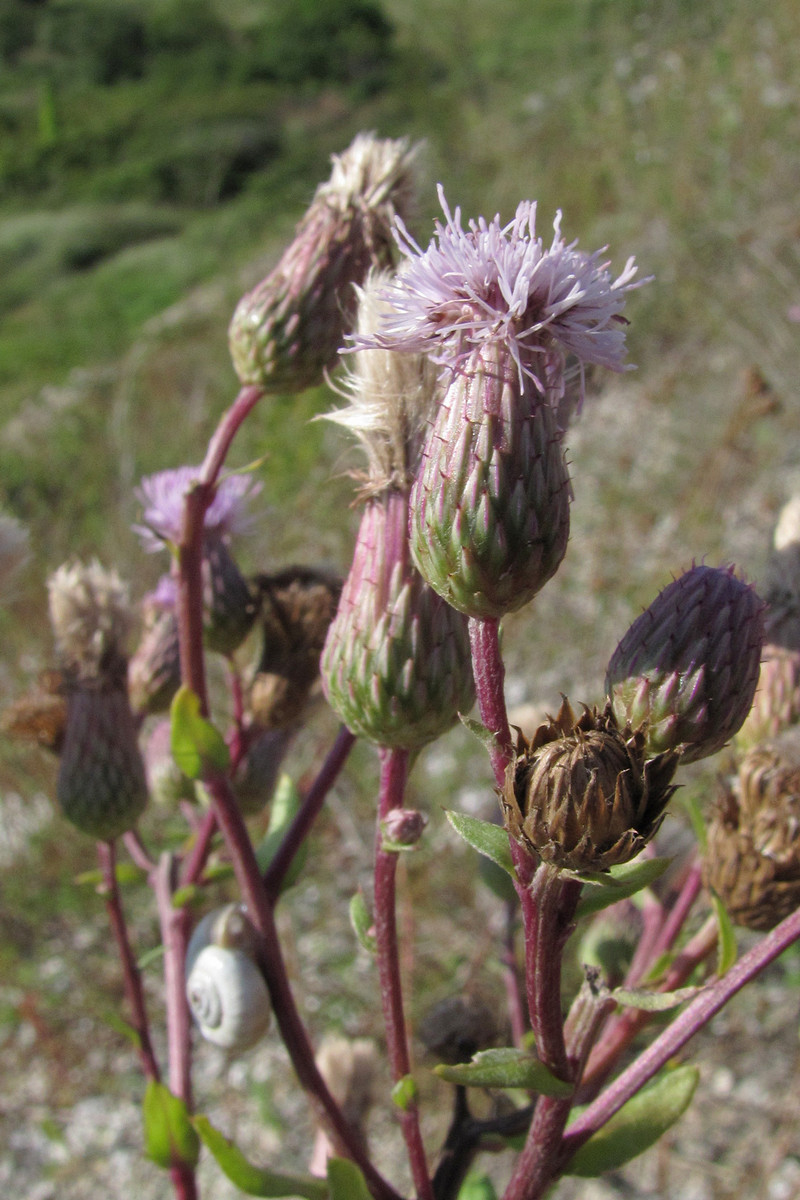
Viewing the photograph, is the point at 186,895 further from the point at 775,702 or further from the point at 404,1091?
the point at 775,702

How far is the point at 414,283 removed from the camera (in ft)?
2.75

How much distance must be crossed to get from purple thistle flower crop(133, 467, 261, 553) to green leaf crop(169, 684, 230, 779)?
1.51 ft

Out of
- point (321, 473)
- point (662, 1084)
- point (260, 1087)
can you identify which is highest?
point (321, 473)

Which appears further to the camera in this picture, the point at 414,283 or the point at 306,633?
the point at 306,633

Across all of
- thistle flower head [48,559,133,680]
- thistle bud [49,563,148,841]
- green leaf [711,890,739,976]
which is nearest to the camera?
green leaf [711,890,739,976]

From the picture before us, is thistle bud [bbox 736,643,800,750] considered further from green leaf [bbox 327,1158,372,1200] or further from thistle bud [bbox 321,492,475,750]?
green leaf [bbox 327,1158,372,1200]

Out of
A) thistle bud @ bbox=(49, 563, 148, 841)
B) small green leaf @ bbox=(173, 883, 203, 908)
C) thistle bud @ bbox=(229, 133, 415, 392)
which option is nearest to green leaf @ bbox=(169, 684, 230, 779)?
small green leaf @ bbox=(173, 883, 203, 908)

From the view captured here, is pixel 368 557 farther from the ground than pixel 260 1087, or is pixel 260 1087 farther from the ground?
pixel 368 557

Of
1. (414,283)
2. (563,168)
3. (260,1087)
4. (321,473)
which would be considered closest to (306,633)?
(414,283)

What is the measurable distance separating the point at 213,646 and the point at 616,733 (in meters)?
0.85

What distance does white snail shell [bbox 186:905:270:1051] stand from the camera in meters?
1.08

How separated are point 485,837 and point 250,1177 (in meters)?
0.56

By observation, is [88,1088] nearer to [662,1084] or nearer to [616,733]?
[662,1084]

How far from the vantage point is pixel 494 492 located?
0.82 metres
